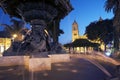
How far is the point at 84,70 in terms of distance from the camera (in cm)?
853

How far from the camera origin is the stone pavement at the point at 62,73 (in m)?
7.49

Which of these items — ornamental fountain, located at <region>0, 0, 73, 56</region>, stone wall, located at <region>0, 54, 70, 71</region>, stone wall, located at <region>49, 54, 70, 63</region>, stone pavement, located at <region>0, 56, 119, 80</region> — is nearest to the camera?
stone pavement, located at <region>0, 56, 119, 80</region>

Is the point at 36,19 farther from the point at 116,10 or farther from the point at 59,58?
the point at 116,10

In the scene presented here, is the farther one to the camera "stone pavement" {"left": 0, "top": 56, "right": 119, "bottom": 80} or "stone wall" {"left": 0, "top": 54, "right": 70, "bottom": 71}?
"stone wall" {"left": 0, "top": 54, "right": 70, "bottom": 71}

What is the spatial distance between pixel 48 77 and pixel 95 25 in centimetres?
5674

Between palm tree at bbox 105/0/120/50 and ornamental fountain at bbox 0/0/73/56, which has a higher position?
palm tree at bbox 105/0/120/50

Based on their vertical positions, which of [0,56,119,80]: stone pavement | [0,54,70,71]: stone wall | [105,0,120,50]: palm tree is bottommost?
[0,56,119,80]: stone pavement

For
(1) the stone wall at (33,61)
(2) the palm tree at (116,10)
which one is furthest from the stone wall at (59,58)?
(2) the palm tree at (116,10)

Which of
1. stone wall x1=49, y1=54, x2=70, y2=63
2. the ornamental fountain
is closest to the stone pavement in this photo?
stone wall x1=49, y1=54, x2=70, y2=63

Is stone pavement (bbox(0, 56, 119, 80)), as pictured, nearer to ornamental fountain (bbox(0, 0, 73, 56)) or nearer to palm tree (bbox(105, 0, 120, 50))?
ornamental fountain (bbox(0, 0, 73, 56))

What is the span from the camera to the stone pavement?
295 inches

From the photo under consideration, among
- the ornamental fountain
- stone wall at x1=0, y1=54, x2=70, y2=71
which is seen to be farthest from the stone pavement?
the ornamental fountain

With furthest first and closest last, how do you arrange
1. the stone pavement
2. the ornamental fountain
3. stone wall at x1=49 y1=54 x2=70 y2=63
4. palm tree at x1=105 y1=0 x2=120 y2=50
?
palm tree at x1=105 y1=0 x2=120 y2=50 → the ornamental fountain → stone wall at x1=49 y1=54 x2=70 y2=63 → the stone pavement

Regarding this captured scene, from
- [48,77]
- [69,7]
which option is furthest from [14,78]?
[69,7]
